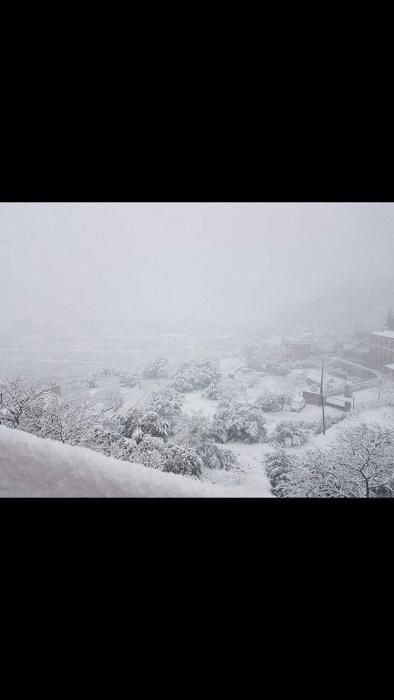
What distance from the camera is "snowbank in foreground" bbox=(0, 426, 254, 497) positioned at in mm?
2232

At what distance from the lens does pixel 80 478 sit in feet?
7.89

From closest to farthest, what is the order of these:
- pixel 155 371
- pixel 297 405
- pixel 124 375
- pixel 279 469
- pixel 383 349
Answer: pixel 279 469, pixel 297 405, pixel 383 349, pixel 124 375, pixel 155 371

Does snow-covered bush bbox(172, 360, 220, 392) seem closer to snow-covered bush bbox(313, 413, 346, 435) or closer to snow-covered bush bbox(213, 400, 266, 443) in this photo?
snow-covered bush bbox(213, 400, 266, 443)

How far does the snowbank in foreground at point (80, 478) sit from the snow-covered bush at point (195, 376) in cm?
1019

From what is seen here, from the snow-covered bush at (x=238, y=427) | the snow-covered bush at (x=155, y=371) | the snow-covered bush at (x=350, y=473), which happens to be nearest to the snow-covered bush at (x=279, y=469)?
the snow-covered bush at (x=350, y=473)

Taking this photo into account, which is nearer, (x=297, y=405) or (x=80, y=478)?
(x=80, y=478)

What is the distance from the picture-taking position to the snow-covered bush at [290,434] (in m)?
8.32

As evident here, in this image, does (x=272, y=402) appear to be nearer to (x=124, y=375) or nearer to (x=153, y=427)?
(x=153, y=427)

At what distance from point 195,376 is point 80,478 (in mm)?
11280

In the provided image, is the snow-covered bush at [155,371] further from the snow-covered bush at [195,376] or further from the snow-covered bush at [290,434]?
the snow-covered bush at [290,434]

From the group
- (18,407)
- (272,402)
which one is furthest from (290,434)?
(18,407)
